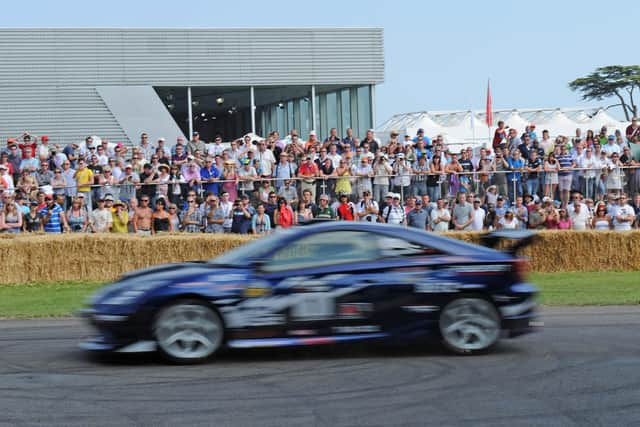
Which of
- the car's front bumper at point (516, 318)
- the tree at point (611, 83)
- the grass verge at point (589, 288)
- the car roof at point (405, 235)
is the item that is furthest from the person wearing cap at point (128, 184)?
the tree at point (611, 83)

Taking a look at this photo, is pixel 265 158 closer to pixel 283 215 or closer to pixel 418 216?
pixel 283 215

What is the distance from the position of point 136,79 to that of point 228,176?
14.8 m

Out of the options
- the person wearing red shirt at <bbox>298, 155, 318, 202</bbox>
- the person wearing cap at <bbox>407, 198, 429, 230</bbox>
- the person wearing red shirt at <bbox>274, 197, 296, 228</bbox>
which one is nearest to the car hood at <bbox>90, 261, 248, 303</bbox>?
the person wearing red shirt at <bbox>274, 197, 296, 228</bbox>

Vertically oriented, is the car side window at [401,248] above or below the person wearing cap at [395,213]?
above

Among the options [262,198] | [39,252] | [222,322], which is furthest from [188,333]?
[262,198]

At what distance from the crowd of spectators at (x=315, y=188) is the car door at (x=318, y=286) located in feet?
36.1

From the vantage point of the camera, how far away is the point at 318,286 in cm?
Answer: 955

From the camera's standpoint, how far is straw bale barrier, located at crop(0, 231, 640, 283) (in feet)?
62.3

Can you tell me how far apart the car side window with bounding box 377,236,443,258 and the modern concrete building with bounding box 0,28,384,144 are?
25014mm

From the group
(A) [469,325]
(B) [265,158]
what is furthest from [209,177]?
(A) [469,325]

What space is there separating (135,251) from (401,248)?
10414mm

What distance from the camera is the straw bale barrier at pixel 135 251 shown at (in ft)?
62.3

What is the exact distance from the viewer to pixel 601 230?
2020cm

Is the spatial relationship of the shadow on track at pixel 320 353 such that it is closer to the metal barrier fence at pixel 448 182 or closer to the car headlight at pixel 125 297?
the car headlight at pixel 125 297
